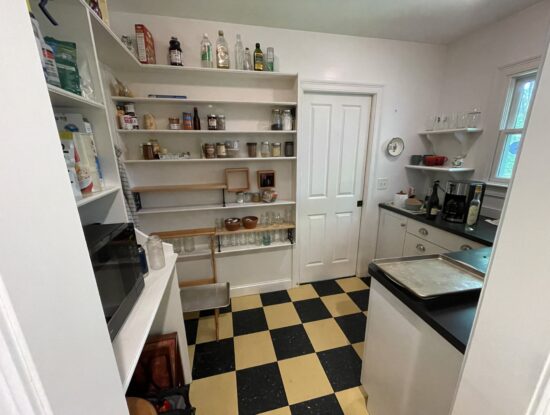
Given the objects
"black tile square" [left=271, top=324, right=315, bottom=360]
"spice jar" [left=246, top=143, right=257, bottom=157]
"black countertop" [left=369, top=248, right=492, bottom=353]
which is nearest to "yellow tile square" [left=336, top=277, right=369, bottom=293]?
"black tile square" [left=271, top=324, right=315, bottom=360]

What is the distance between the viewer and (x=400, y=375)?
1007 millimetres

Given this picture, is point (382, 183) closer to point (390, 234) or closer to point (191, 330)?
point (390, 234)

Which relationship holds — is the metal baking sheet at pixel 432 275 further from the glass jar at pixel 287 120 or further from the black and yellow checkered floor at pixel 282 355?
the glass jar at pixel 287 120

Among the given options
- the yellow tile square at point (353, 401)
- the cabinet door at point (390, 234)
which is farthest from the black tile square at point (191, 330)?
the cabinet door at point (390, 234)

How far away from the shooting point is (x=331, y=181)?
7.74 feet

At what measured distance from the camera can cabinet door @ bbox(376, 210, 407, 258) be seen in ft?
7.39

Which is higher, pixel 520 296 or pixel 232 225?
pixel 520 296

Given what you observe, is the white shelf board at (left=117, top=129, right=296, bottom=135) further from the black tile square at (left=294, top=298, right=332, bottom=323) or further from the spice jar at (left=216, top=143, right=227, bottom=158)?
the black tile square at (left=294, top=298, right=332, bottom=323)

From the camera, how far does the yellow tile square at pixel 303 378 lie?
1.40 metres

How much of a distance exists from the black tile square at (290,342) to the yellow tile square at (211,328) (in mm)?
395

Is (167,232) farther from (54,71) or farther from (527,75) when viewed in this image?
(527,75)

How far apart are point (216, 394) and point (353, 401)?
0.87m

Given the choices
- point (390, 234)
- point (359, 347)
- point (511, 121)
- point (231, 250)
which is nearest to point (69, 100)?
point (231, 250)

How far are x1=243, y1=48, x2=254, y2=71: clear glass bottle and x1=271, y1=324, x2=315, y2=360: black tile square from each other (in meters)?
2.26
